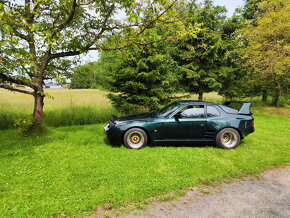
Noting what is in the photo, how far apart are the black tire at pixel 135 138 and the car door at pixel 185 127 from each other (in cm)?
62

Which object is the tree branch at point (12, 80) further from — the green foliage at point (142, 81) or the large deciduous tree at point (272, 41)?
the large deciduous tree at point (272, 41)

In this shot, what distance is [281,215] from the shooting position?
2.38m

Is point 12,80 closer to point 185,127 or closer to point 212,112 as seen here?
point 185,127

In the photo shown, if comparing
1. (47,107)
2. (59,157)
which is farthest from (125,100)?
(59,157)

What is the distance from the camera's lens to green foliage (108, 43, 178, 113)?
898 centimetres

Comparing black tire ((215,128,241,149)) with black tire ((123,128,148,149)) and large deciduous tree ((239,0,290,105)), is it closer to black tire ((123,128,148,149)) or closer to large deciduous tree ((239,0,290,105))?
black tire ((123,128,148,149))

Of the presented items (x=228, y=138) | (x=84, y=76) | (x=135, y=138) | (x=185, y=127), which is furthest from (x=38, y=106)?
(x=228, y=138)

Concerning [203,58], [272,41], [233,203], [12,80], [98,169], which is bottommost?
[233,203]

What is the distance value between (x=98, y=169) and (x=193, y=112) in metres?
3.15

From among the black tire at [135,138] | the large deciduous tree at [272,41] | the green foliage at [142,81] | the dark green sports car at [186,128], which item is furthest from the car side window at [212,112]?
the large deciduous tree at [272,41]

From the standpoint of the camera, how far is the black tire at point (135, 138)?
4781mm

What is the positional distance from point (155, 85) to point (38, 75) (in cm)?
587

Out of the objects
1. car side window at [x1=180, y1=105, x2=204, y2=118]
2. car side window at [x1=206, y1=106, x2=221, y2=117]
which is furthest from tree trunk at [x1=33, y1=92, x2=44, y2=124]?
car side window at [x1=206, y1=106, x2=221, y2=117]

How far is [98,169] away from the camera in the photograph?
360cm
